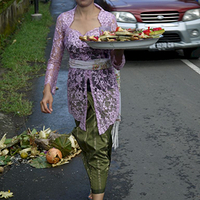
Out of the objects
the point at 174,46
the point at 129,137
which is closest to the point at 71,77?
the point at 129,137

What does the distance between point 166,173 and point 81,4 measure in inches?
82.9

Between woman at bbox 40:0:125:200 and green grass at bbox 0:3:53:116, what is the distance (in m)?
3.11

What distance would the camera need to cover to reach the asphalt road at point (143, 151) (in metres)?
4.50

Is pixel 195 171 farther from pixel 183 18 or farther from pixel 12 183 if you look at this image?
pixel 183 18

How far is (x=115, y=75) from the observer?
4012 millimetres

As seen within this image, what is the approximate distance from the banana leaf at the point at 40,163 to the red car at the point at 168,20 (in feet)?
17.1

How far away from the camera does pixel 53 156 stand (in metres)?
5.02

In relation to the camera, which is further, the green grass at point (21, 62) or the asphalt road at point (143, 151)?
the green grass at point (21, 62)

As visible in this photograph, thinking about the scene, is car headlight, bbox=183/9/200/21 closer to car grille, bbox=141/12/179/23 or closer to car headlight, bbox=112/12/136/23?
car grille, bbox=141/12/179/23

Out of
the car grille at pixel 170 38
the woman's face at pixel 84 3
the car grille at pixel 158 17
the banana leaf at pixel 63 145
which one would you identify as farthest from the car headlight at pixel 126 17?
the woman's face at pixel 84 3

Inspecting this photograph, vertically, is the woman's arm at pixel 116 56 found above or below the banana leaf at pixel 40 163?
above

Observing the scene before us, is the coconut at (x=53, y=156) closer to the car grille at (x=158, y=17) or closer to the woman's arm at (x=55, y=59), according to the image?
the woman's arm at (x=55, y=59)

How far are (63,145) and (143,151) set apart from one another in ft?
3.10

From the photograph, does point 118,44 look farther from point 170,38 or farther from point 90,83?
point 170,38
